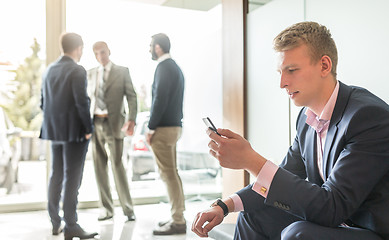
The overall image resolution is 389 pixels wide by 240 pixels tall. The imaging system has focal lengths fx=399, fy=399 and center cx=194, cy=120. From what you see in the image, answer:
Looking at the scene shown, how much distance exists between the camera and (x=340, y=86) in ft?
4.51

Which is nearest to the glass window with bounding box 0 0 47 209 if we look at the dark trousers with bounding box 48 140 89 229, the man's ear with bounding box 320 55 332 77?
the dark trousers with bounding box 48 140 89 229

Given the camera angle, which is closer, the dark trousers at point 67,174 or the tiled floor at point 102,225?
the dark trousers at point 67,174

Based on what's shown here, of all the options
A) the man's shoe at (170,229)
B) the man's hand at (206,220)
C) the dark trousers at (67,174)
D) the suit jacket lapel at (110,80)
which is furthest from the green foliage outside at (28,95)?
the man's hand at (206,220)

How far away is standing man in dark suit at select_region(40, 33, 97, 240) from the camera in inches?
119

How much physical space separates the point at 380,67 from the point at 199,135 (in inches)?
95.4

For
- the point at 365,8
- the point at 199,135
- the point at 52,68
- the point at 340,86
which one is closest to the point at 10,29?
the point at 52,68

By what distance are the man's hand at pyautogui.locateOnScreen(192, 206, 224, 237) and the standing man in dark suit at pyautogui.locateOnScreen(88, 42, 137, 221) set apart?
2348 millimetres

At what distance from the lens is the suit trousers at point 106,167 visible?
3711mm

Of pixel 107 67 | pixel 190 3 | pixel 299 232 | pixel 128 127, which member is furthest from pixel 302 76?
pixel 190 3

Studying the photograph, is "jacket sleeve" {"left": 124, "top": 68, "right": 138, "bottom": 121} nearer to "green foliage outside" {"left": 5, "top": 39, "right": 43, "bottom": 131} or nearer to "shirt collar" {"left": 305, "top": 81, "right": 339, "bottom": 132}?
"green foliage outside" {"left": 5, "top": 39, "right": 43, "bottom": 131}

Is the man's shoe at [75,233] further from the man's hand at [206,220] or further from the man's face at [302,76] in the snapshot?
the man's face at [302,76]

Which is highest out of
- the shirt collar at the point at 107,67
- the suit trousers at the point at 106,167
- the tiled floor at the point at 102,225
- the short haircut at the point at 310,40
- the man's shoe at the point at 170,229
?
the shirt collar at the point at 107,67

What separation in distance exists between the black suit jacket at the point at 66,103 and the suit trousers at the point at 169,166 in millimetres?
578

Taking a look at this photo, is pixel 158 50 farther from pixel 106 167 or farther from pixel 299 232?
pixel 299 232
